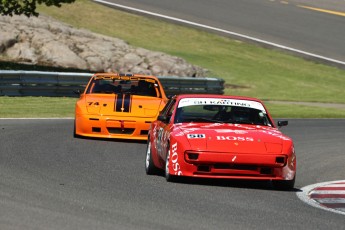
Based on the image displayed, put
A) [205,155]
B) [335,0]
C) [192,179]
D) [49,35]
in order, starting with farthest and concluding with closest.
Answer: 1. [335,0]
2. [49,35]
3. [192,179]
4. [205,155]

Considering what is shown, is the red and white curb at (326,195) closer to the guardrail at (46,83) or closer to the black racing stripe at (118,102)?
the black racing stripe at (118,102)

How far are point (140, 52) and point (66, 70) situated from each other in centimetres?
395

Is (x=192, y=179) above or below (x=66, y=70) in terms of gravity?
above

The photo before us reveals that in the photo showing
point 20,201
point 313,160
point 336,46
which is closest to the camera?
point 20,201

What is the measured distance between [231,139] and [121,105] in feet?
21.5

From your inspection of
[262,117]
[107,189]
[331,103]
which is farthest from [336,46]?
[107,189]

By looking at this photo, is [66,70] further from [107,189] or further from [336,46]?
[107,189]

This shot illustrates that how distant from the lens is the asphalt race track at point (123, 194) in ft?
30.9

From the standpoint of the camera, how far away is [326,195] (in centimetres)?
1252

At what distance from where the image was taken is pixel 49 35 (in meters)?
36.8

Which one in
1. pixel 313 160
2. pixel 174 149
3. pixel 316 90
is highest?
pixel 174 149

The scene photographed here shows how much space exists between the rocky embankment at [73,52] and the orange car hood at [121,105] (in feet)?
52.7

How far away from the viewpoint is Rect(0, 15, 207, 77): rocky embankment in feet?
117

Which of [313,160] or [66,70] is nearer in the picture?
[313,160]
